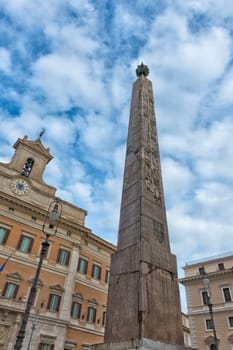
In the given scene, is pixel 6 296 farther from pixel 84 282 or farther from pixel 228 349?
pixel 228 349

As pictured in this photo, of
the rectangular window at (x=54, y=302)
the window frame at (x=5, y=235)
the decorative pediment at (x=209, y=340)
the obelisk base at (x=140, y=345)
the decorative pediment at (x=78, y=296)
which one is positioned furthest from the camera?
the decorative pediment at (x=209, y=340)

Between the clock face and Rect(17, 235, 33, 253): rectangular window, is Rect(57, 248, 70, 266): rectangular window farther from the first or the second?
the clock face

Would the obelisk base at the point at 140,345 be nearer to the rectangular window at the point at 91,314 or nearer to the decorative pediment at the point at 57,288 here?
the decorative pediment at the point at 57,288

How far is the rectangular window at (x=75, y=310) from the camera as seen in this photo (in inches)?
743

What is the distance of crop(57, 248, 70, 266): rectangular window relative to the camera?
63.7ft

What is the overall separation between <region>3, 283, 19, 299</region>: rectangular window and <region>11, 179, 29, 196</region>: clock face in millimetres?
6250

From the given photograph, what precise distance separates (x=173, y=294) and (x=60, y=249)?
16320 mm

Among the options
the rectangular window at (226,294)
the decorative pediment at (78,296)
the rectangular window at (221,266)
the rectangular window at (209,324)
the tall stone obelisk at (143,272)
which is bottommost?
the tall stone obelisk at (143,272)

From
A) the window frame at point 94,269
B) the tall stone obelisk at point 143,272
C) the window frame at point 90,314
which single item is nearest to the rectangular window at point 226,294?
the window frame at point 94,269

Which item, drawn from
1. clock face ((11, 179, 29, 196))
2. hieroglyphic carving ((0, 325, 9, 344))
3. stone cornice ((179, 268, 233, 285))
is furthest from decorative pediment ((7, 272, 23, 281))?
stone cornice ((179, 268, 233, 285))

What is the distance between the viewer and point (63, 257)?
64.6 ft

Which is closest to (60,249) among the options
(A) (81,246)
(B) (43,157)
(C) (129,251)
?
(A) (81,246)

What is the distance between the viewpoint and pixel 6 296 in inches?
629

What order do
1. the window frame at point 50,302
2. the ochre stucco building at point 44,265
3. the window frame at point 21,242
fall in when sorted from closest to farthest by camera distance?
the ochre stucco building at point 44,265 < the window frame at point 50,302 < the window frame at point 21,242
